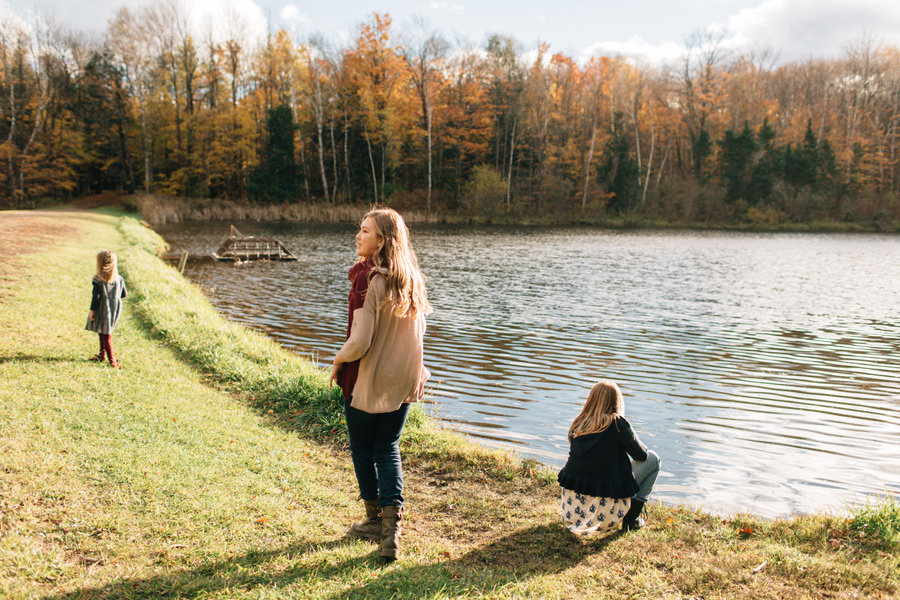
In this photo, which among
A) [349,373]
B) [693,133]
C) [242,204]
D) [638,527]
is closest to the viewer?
[349,373]

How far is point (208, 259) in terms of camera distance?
24359 millimetres

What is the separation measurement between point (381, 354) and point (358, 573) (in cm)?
127

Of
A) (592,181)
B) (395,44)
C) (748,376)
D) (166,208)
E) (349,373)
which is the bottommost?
(748,376)

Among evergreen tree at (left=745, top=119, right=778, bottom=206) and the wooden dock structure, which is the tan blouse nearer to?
the wooden dock structure

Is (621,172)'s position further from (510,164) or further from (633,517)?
(633,517)

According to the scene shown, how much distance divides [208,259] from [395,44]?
114 ft

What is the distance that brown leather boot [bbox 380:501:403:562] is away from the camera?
3.42 meters

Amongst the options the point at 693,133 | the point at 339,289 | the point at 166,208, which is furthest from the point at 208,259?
the point at 693,133

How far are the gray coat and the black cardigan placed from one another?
6256 mm

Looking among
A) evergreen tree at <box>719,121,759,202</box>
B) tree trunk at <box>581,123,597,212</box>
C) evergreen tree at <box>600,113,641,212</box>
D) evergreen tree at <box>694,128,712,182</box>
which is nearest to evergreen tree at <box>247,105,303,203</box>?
tree trunk at <box>581,123,597,212</box>

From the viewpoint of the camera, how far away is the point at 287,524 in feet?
12.4

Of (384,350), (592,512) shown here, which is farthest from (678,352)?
(384,350)

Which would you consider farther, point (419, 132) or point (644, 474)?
point (419, 132)

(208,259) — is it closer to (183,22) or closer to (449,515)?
(449,515)
